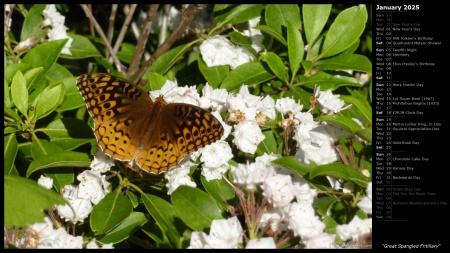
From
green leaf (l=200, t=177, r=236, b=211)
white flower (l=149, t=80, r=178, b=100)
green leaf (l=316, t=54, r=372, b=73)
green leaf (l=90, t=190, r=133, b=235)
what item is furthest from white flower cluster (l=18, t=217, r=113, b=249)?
green leaf (l=316, t=54, r=372, b=73)

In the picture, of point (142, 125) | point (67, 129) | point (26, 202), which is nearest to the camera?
point (26, 202)

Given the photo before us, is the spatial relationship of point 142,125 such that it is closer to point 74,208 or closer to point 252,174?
point 74,208

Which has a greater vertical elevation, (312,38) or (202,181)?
(312,38)

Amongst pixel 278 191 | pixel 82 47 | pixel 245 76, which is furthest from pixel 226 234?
pixel 82 47

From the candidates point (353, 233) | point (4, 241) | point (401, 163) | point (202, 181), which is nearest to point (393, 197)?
point (401, 163)

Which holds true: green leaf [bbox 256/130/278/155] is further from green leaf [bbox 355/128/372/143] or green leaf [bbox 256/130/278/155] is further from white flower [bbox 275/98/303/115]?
green leaf [bbox 355/128/372/143]

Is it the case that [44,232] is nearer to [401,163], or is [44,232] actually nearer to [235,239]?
[235,239]
